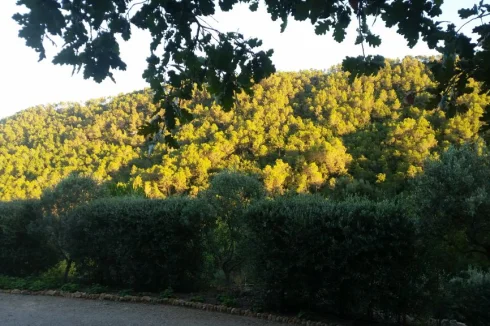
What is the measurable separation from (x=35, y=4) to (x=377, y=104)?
3435 cm

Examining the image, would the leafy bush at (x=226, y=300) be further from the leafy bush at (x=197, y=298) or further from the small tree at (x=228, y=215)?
the small tree at (x=228, y=215)

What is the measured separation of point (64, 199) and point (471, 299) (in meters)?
9.37

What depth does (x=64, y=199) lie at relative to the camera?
35.0 ft

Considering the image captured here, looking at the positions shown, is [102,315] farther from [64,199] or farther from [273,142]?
[273,142]

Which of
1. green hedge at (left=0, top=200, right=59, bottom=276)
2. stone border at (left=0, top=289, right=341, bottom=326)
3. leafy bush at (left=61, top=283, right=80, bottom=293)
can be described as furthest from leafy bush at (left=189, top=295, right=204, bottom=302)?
green hedge at (left=0, top=200, right=59, bottom=276)

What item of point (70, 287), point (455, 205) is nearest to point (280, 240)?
point (455, 205)

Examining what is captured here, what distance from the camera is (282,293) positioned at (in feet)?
23.4

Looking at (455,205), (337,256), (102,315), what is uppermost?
(455,205)

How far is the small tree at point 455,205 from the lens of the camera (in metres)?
7.91

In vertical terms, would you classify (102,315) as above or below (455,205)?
below

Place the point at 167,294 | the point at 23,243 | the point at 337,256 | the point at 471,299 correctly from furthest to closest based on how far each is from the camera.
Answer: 1. the point at 23,243
2. the point at 167,294
3. the point at 337,256
4. the point at 471,299

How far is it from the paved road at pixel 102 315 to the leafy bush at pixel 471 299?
2726 mm

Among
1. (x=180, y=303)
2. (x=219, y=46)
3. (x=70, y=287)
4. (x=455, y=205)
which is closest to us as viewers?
(x=219, y=46)

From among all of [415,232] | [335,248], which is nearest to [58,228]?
[335,248]
